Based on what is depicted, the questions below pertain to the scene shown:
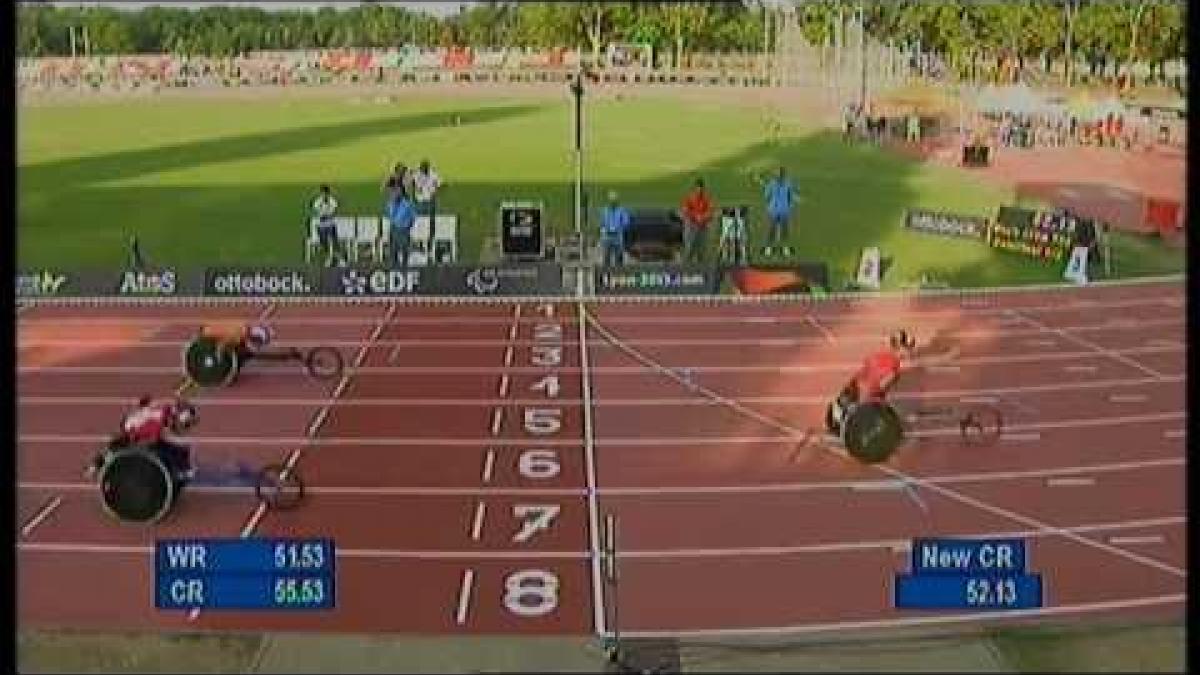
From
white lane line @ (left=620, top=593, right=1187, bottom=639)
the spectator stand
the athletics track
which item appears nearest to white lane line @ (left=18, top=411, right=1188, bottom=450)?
the athletics track

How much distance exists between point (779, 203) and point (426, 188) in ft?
5.76

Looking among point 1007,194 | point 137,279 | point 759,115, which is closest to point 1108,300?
point 1007,194

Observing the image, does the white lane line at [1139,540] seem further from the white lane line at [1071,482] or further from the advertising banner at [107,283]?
the advertising banner at [107,283]

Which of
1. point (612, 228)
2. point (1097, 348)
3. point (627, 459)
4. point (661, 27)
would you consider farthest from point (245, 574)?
point (1097, 348)

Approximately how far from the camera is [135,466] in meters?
7.06

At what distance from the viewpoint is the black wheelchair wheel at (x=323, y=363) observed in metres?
8.08

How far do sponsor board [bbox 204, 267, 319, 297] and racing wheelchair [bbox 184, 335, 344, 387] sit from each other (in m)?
0.25

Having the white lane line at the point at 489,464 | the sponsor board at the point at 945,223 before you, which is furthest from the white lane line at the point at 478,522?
the sponsor board at the point at 945,223

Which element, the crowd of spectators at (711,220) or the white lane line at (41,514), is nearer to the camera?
the white lane line at (41,514)

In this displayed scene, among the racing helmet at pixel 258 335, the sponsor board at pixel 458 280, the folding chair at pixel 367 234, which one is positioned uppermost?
the folding chair at pixel 367 234

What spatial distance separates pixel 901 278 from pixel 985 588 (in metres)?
2.51

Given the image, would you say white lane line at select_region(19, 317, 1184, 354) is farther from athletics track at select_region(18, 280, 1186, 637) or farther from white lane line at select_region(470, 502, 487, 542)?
white lane line at select_region(470, 502, 487, 542)

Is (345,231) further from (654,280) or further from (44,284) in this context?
(654,280)

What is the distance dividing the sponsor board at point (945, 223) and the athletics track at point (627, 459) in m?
0.35
